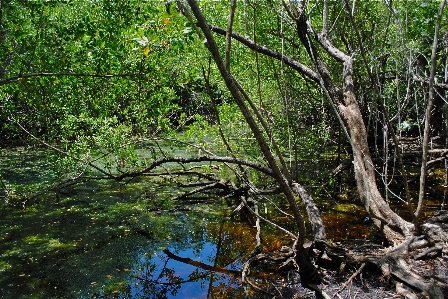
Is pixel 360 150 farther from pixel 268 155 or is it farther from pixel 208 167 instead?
pixel 268 155

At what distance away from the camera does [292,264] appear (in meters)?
4.46

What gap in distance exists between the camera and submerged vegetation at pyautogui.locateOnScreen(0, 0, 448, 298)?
415 cm

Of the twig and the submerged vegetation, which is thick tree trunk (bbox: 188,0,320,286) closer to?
the submerged vegetation

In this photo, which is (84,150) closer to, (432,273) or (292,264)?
(292,264)

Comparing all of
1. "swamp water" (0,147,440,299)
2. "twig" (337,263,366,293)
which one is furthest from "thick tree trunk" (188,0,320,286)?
"swamp water" (0,147,440,299)

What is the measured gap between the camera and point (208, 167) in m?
7.90

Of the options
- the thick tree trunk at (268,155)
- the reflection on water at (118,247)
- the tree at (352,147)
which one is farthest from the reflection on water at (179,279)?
the tree at (352,147)

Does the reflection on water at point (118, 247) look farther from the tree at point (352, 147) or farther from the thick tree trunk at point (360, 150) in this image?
the thick tree trunk at point (360, 150)

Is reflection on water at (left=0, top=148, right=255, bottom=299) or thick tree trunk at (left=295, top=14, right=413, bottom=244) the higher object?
thick tree trunk at (left=295, top=14, right=413, bottom=244)

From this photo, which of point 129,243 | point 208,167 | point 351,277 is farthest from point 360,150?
point 129,243

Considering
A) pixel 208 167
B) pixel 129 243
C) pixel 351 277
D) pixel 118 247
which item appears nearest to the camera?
pixel 351 277

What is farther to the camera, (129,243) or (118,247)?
(129,243)

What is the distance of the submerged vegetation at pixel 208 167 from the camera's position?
4.15m

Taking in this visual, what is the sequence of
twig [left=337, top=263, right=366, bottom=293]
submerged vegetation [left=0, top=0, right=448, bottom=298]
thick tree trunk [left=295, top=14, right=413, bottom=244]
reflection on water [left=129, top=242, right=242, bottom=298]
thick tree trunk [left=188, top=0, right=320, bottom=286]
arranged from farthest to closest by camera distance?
1. thick tree trunk [left=295, top=14, right=413, bottom=244]
2. reflection on water [left=129, top=242, right=242, bottom=298]
3. submerged vegetation [left=0, top=0, right=448, bottom=298]
4. twig [left=337, top=263, right=366, bottom=293]
5. thick tree trunk [left=188, top=0, right=320, bottom=286]
